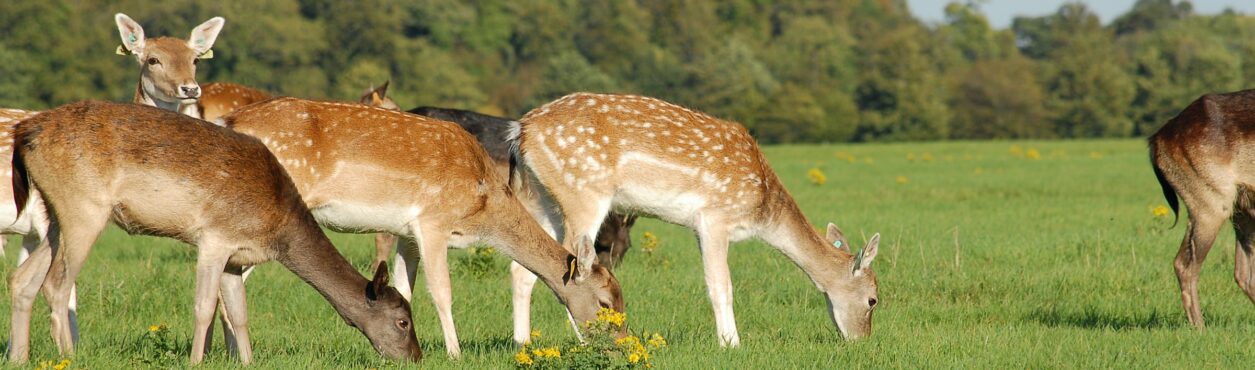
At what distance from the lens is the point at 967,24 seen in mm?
131625

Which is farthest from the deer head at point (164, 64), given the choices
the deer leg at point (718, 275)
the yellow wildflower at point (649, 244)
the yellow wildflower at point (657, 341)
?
the yellow wildflower at point (649, 244)

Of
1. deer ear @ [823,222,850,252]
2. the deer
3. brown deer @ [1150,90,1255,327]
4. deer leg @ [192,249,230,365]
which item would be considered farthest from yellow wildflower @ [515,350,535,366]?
brown deer @ [1150,90,1255,327]

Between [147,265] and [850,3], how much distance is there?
126 meters

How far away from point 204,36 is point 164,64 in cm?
51

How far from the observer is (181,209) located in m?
6.86

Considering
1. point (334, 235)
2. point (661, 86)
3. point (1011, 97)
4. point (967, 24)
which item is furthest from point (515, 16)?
point (334, 235)

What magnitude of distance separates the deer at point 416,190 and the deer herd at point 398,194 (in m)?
0.01

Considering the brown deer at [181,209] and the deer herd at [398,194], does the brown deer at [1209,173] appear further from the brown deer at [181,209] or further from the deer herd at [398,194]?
the brown deer at [181,209]

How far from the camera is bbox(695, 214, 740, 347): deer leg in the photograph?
8.35 metres

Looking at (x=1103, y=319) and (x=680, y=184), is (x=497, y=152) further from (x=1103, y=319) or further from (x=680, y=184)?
(x=1103, y=319)

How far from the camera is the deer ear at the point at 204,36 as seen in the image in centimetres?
962

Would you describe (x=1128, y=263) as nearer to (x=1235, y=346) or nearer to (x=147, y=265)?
(x=1235, y=346)

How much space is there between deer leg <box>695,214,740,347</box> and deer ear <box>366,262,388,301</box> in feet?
6.89

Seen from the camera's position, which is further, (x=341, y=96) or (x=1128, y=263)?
(x=341, y=96)
